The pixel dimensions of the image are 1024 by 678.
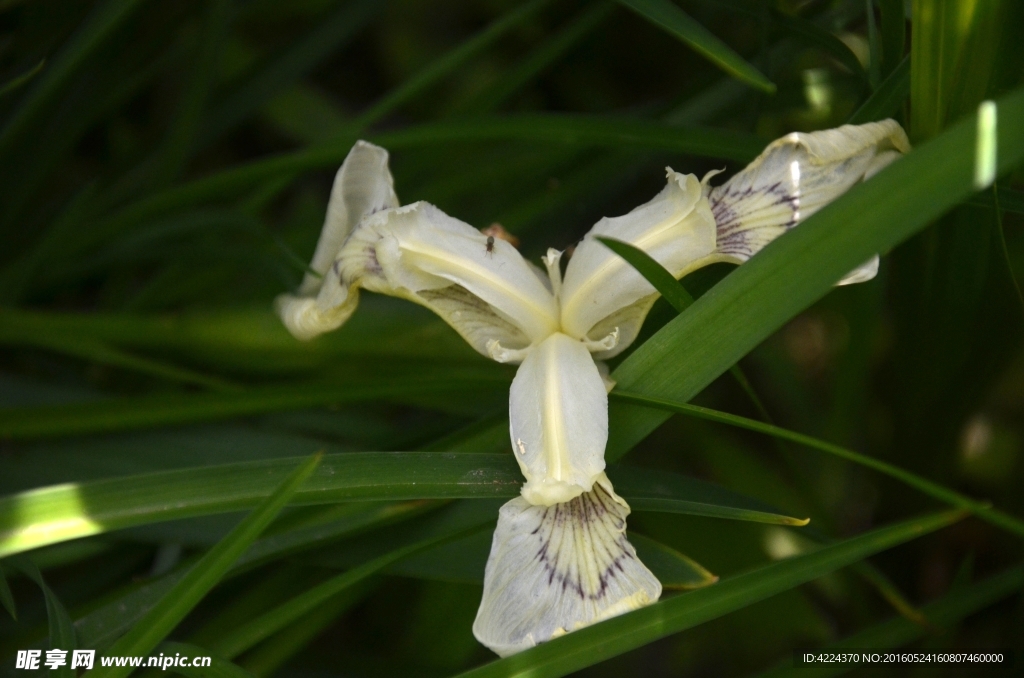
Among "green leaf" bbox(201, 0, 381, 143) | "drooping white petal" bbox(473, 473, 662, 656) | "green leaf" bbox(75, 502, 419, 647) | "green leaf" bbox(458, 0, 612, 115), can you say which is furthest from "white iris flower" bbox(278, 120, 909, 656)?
"green leaf" bbox(201, 0, 381, 143)

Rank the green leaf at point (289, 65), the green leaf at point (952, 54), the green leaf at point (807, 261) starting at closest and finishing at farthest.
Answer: the green leaf at point (807, 261), the green leaf at point (952, 54), the green leaf at point (289, 65)

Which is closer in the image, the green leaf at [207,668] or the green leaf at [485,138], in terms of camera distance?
the green leaf at [207,668]

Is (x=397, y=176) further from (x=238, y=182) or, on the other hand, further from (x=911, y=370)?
(x=911, y=370)

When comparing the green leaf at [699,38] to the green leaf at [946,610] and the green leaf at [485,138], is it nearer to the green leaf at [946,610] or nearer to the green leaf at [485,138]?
the green leaf at [485,138]

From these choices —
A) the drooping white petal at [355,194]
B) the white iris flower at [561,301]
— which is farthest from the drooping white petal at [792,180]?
the drooping white petal at [355,194]

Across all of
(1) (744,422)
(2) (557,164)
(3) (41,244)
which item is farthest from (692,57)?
(3) (41,244)

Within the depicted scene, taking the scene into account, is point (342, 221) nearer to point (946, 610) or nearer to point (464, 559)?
point (464, 559)

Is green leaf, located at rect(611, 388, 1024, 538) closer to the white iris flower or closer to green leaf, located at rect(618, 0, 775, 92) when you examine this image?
the white iris flower
